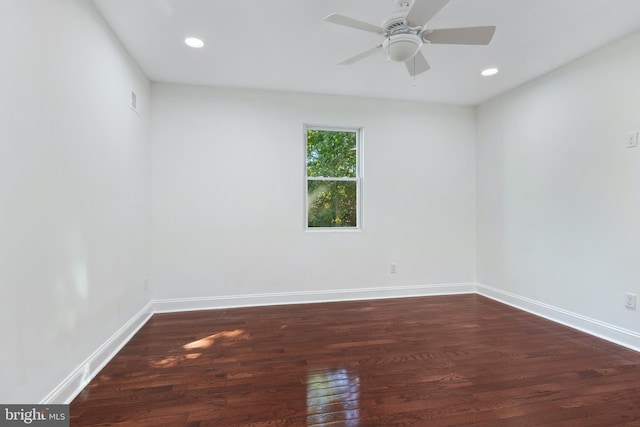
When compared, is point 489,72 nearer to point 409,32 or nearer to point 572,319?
point 409,32

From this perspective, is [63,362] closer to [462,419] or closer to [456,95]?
[462,419]

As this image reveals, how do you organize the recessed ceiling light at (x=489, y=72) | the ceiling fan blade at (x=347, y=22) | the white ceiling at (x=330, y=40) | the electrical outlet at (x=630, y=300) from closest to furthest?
the ceiling fan blade at (x=347, y=22) < the white ceiling at (x=330, y=40) < the electrical outlet at (x=630, y=300) < the recessed ceiling light at (x=489, y=72)

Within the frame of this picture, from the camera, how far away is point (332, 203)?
3967mm

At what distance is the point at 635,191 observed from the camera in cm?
250

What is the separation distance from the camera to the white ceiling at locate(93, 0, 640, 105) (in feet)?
7.08

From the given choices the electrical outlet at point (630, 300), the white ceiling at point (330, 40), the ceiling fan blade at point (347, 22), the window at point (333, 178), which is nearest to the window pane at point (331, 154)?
the window at point (333, 178)

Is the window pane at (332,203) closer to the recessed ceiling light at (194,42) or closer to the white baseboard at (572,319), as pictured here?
the recessed ceiling light at (194,42)

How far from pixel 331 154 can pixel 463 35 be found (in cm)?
224

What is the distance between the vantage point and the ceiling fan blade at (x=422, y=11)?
1.65m

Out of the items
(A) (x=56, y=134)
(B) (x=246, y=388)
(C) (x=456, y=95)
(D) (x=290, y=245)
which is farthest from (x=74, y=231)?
(C) (x=456, y=95)

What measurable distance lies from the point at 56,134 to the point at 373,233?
10.7 feet

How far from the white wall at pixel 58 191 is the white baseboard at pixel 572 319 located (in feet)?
13.8

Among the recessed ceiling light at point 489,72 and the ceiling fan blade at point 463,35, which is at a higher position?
the recessed ceiling light at point 489,72

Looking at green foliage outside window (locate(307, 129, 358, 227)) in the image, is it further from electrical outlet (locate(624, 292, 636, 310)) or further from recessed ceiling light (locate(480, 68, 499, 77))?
electrical outlet (locate(624, 292, 636, 310))
